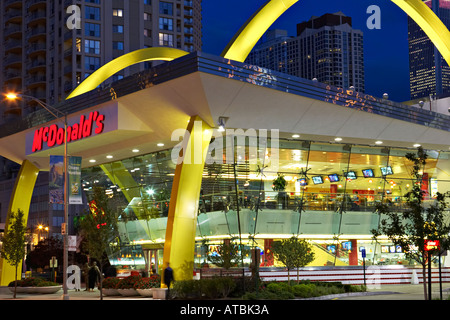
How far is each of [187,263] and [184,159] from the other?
206 inches

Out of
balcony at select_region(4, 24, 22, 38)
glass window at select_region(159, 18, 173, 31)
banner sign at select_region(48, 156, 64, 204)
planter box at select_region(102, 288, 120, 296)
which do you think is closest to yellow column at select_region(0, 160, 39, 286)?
planter box at select_region(102, 288, 120, 296)

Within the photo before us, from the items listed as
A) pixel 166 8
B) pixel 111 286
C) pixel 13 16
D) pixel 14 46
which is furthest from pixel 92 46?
pixel 111 286

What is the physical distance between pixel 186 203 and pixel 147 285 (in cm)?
553

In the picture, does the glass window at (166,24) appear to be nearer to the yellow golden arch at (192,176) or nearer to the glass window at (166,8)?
the glass window at (166,8)

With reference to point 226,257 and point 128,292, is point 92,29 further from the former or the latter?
point 226,257

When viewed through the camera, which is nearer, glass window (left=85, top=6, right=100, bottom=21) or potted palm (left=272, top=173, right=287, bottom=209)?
potted palm (left=272, top=173, right=287, bottom=209)

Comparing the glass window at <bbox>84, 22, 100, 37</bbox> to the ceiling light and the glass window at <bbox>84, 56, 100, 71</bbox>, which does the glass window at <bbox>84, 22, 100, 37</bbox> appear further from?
the ceiling light

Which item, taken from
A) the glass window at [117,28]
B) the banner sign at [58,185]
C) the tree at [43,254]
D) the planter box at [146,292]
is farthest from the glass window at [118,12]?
the planter box at [146,292]

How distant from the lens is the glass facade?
3875 centimetres

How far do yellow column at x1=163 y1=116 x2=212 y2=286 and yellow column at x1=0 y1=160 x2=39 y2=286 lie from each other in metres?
17.5

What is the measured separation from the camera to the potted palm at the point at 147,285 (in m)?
34.8

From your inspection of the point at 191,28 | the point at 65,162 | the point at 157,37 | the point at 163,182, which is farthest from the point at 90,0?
the point at 65,162

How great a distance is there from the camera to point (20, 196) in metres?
47.4
